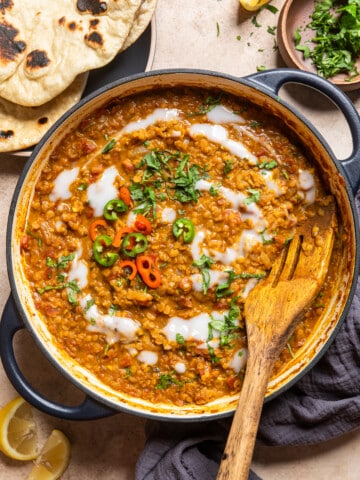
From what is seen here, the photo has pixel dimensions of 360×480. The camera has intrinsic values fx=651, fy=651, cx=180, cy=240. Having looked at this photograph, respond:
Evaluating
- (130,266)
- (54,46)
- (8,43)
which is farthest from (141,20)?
(130,266)

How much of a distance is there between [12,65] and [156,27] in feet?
2.92

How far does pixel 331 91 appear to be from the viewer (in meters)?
3.33

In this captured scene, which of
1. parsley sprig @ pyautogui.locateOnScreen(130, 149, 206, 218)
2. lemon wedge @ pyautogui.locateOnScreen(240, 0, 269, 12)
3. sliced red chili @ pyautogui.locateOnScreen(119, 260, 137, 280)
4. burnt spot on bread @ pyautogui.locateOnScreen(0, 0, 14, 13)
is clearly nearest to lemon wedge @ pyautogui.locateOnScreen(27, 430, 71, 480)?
sliced red chili @ pyautogui.locateOnScreen(119, 260, 137, 280)

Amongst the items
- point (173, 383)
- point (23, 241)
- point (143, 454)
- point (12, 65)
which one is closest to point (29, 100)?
point (12, 65)

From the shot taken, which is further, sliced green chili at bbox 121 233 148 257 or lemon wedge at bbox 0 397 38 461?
lemon wedge at bbox 0 397 38 461

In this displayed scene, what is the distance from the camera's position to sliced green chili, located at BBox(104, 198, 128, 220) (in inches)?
139

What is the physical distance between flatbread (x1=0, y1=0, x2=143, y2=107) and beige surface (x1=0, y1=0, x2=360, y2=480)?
416mm

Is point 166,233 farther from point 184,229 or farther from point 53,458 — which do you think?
point 53,458

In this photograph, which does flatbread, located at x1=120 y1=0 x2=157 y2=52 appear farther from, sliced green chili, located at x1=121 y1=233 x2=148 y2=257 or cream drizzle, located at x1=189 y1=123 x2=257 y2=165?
sliced green chili, located at x1=121 y1=233 x2=148 y2=257

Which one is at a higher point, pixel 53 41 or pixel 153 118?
pixel 53 41

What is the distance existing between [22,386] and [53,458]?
732 millimetres

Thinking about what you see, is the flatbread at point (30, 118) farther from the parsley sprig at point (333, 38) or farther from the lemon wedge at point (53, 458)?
the lemon wedge at point (53, 458)

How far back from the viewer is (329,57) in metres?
3.96

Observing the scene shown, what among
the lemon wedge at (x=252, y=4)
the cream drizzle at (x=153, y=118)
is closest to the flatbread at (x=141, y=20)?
the cream drizzle at (x=153, y=118)
